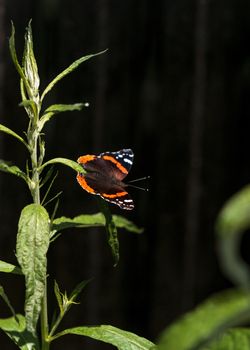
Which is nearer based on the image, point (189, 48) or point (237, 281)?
point (237, 281)

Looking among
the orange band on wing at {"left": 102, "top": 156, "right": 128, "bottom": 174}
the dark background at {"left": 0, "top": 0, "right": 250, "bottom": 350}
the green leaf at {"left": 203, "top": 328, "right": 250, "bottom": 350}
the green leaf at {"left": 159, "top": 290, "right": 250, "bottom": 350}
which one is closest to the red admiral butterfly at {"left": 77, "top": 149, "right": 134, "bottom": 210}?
the orange band on wing at {"left": 102, "top": 156, "right": 128, "bottom": 174}

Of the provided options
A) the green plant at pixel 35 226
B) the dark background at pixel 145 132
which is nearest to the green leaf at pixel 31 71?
the green plant at pixel 35 226

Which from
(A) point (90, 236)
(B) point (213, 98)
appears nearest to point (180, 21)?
(B) point (213, 98)

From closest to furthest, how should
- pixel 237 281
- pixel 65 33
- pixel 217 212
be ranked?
pixel 237 281
pixel 65 33
pixel 217 212

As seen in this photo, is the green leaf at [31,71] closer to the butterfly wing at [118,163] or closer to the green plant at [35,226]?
the green plant at [35,226]

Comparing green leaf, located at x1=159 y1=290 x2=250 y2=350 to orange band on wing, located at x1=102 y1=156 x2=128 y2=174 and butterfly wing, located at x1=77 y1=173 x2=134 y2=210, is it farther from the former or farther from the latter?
orange band on wing, located at x1=102 y1=156 x2=128 y2=174

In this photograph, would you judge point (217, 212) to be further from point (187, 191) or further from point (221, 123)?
point (221, 123)
